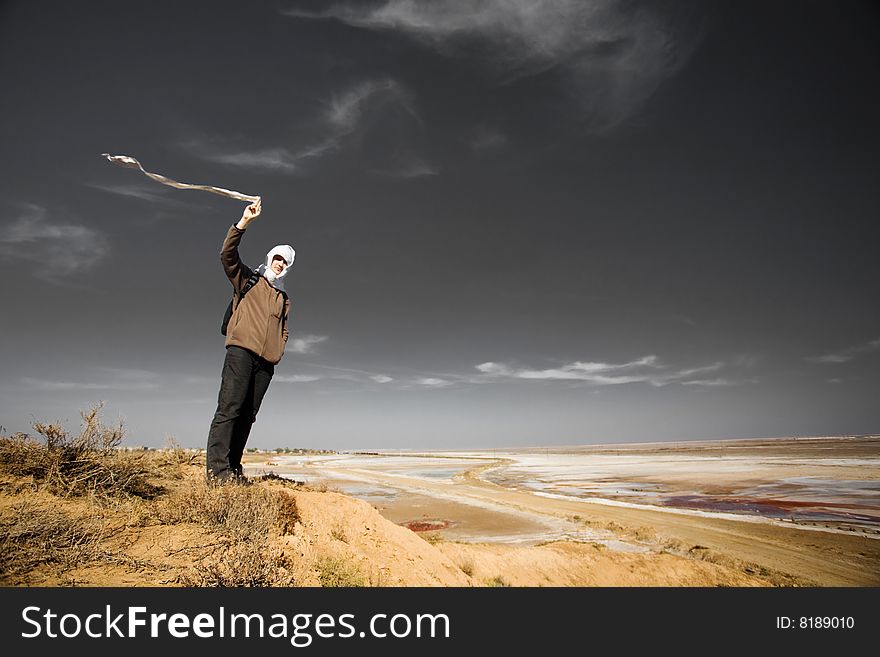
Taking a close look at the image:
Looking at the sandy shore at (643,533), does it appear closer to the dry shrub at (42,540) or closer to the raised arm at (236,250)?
the dry shrub at (42,540)

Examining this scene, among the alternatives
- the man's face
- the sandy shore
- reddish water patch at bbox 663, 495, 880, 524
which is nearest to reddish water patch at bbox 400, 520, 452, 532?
the sandy shore

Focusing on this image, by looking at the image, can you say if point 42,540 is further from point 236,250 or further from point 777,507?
point 777,507

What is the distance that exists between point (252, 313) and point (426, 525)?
5819mm

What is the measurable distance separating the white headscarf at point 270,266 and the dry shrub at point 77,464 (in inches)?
83.7

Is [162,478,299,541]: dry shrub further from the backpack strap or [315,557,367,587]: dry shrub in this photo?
the backpack strap

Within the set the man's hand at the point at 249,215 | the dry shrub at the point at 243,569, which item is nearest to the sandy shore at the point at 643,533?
the dry shrub at the point at 243,569

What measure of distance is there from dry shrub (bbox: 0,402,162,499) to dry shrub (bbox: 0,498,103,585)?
0.70 meters

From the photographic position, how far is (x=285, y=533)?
331 cm

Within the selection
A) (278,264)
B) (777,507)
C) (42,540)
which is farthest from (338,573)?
(777,507)

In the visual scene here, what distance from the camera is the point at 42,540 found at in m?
2.42

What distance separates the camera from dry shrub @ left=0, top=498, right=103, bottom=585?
220 cm
